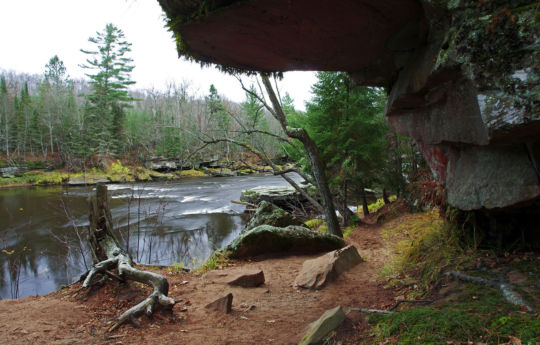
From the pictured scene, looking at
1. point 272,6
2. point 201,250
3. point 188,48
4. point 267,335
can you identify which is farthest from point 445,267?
point 201,250

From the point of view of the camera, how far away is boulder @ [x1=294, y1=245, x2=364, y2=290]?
397 cm

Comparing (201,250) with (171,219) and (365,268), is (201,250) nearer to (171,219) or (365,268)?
(171,219)

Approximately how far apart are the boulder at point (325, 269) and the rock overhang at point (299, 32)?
2658 millimetres

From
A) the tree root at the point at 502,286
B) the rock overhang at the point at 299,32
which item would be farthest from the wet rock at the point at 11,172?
the tree root at the point at 502,286

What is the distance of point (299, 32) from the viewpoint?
8.32ft

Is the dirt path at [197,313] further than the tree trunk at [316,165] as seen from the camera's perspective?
No

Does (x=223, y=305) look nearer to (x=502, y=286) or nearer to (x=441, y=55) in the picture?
(x=502, y=286)

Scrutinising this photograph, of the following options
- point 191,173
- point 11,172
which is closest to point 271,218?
point 191,173

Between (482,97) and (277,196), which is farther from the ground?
(482,97)

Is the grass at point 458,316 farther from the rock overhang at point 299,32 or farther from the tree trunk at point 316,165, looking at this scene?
the tree trunk at point 316,165

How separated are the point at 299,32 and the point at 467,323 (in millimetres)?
2460

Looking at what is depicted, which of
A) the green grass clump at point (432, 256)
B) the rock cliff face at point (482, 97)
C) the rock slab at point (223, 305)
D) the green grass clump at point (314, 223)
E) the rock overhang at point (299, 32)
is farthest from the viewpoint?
the green grass clump at point (314, 223)

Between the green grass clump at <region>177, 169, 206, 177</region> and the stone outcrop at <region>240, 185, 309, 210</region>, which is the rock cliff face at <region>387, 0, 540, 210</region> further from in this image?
the green grass clump at <region>177, 169, 206, 177</region>

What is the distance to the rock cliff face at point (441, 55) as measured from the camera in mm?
1876
